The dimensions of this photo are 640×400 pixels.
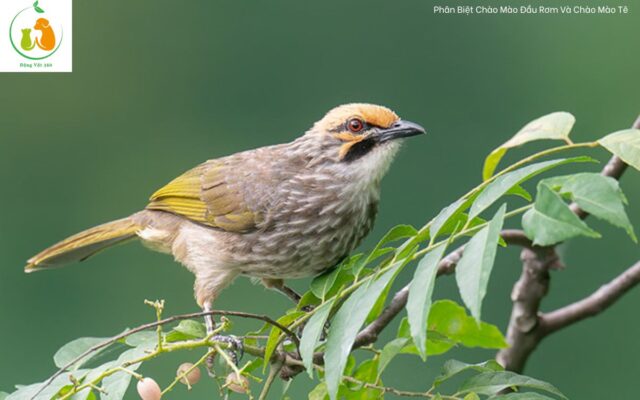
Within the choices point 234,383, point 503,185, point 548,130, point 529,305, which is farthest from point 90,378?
point 529,305

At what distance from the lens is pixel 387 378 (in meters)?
7.62

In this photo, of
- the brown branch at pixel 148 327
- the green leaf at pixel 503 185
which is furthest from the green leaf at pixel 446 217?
the brown branch at pixel 148 327

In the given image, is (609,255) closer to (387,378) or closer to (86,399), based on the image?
(387,378)

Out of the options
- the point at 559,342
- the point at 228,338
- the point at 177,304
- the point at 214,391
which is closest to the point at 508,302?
the point at 559,342

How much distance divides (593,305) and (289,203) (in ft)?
4.19

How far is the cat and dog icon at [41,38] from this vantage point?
719 cm

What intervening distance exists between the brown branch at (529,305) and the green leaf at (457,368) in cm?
105

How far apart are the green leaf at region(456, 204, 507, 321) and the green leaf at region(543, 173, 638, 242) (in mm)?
147

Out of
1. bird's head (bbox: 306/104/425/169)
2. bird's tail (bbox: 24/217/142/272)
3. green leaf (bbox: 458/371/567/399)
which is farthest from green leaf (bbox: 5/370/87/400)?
bird's tail (bbox: 24/217/142/272)

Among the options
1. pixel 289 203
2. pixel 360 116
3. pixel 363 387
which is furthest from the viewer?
pixel 289 203

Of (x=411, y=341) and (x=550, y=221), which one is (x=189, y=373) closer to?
(x=411, y=341)

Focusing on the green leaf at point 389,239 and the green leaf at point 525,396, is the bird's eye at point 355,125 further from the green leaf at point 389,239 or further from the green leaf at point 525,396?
the green leaf at point 525,396

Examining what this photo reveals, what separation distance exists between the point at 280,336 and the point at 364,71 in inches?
243

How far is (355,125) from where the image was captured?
4.21 m
